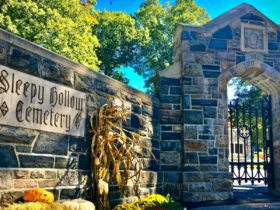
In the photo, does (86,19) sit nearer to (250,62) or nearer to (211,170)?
(250,62)

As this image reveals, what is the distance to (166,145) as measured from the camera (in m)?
7.12

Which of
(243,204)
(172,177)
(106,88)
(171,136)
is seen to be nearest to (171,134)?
(171,136)

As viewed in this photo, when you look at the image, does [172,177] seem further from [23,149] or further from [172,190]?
[23,149]

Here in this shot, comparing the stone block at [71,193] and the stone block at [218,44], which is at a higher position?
the stone block at [218,44]

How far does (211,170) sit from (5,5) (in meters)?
9.24

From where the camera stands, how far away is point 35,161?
3.82 meters

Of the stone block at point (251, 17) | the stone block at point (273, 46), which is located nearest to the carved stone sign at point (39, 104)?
the stone block at point (251, 17)

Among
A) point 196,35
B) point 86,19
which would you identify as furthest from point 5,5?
point 196,35

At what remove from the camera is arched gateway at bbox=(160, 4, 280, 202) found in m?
7.07

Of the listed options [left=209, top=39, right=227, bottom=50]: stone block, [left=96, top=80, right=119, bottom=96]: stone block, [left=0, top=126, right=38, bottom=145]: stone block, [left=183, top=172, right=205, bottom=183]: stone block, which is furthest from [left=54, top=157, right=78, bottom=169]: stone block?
[left=209, top=39, right=227, bottom=50]: stone block

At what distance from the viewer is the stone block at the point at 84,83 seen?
4.67 m

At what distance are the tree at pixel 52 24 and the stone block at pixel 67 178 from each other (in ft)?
27.6

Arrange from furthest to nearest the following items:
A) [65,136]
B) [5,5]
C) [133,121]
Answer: [5,5] < [133,121] < [65,136]

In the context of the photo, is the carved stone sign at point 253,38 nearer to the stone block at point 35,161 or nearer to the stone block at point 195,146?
the stone block at point 195,146
